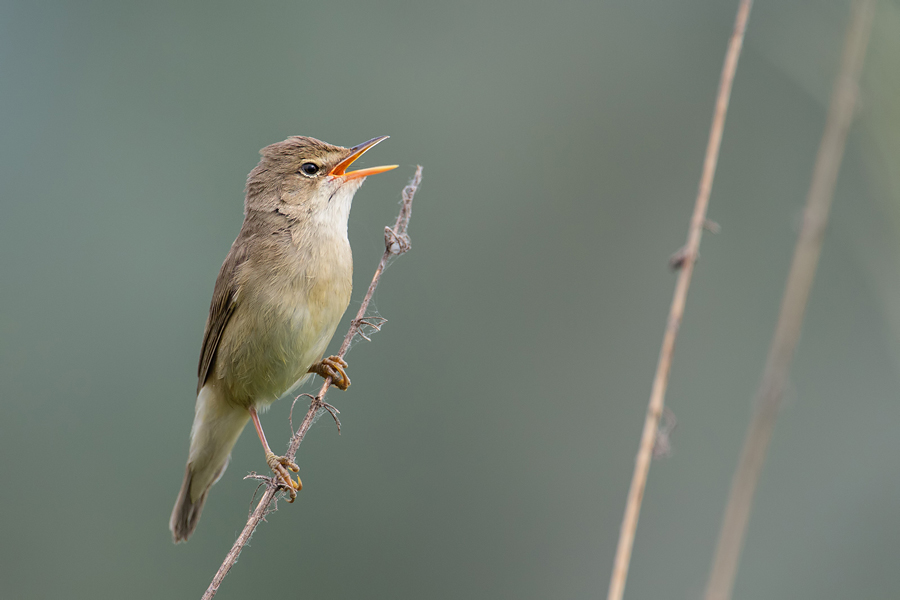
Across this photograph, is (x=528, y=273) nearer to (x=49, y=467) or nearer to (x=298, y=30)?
(x=298, y=30)

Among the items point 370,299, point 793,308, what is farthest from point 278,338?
point 793,308

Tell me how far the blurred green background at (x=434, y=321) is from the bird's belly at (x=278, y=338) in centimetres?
256

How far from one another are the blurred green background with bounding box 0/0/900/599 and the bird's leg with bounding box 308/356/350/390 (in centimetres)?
260

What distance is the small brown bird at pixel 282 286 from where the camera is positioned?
3375mm

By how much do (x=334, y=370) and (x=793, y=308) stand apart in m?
2.47

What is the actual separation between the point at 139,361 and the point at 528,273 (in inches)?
157

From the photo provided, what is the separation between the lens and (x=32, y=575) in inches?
260

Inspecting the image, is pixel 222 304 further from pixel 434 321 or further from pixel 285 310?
pixel 434 321

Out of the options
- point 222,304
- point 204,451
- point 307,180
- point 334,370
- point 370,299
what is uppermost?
point 307,180

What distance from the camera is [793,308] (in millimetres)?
1587

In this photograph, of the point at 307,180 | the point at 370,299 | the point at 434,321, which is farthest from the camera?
the point at 434,321

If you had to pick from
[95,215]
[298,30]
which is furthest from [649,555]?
[298,30]

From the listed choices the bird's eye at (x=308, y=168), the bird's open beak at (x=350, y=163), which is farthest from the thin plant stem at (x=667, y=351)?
the bird's eye at (x=308, y=168)

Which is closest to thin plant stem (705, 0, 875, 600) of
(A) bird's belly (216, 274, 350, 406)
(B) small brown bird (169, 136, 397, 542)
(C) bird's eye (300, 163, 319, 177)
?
(B) small brown bird (169, 136, 397, 542)
